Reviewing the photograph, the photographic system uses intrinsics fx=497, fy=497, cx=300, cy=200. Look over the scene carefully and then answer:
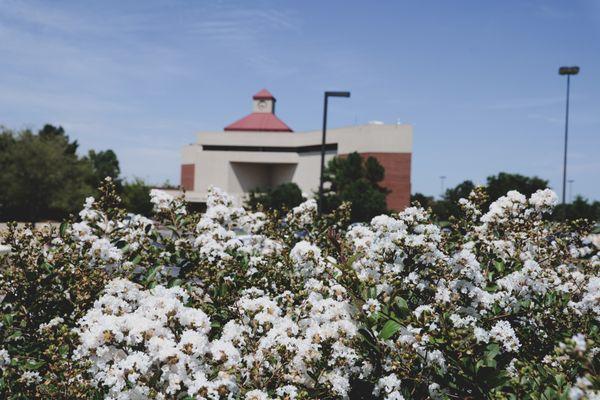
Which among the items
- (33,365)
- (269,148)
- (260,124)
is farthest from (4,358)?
(260,124)

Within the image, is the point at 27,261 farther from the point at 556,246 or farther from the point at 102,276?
the point at 556,246

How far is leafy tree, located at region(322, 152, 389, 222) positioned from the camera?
1463 inches

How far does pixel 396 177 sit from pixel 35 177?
28.8 metres

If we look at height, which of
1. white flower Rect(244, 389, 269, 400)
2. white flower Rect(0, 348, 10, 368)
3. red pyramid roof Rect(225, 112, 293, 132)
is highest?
red pyramid roof Rect(225, 112, 293, 132)

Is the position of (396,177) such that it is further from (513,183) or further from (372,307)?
(372,307)

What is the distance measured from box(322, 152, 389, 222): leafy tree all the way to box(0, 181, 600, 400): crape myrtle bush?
32.2 metres

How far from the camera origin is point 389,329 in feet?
9.23

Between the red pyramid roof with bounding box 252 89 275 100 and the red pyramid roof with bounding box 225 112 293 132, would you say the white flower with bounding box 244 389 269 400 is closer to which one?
the red pyramid roof with bounding box 225 112 293 132

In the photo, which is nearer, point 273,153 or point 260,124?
point 273,153

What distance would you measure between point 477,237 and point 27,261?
378cm

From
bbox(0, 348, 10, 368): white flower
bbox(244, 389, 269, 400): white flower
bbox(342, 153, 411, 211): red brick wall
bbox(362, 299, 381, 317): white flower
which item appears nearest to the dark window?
bbox(342, 153, 411, 211): red brick wall

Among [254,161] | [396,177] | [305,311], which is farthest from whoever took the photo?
[254,161]

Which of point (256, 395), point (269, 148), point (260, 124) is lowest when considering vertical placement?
point (256, 395)

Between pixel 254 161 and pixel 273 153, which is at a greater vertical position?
pixel 273 153
